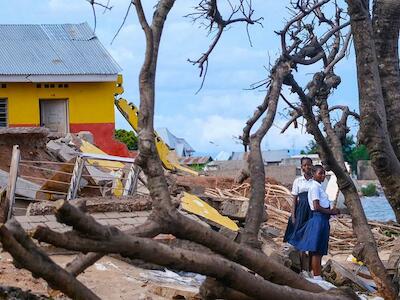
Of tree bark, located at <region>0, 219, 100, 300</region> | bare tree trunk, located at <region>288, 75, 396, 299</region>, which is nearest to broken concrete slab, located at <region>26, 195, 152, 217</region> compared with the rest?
bare tree trunk, located at <region>288, 75, 396, 299</region>

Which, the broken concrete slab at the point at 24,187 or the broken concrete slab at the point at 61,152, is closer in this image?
the broken concrete slab at the point at 24,187

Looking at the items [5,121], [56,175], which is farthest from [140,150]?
[5,121]

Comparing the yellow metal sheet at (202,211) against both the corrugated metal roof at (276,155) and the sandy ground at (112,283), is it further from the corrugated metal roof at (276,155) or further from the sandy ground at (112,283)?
the corrugated metal roof at (276,155)

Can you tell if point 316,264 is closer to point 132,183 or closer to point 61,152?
point 132,183

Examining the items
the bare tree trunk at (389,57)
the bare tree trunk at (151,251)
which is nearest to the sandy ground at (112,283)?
the bare tree trunk at (389,57)

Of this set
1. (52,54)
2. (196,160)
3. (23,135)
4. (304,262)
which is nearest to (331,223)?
(23,135)

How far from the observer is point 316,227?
37.6ft

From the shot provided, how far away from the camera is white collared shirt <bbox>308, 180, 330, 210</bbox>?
11.4 meters

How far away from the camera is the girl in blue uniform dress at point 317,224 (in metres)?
11.4

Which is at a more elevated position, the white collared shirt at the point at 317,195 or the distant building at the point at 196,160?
the distant building at the point at 196,160

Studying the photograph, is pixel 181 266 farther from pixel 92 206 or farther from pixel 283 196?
pixel 283 196

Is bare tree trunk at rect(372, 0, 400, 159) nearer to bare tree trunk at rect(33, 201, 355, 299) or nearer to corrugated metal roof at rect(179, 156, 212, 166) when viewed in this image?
bare tree trunk at rect(33, 201, 355, 299)

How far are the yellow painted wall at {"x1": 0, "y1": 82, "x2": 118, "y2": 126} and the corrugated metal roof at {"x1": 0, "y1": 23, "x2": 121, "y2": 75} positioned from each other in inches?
31.6

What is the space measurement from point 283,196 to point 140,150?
1523 centimetres
